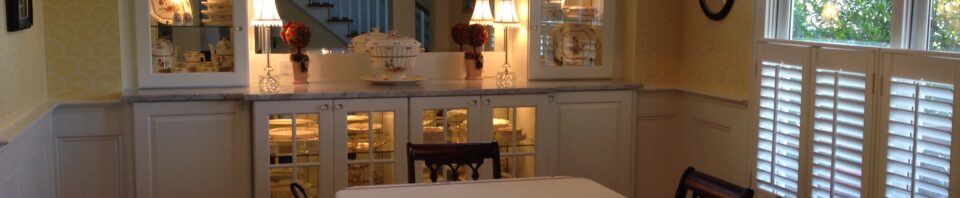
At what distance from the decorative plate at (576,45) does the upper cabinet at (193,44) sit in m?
1.55

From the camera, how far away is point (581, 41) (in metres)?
5.34

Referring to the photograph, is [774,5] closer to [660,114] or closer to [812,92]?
[812,92]

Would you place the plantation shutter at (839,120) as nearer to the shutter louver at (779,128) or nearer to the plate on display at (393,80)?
the shutter louver at (779,128)

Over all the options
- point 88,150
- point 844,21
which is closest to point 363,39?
point 88,150

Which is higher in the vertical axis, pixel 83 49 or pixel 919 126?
pixel 83 49

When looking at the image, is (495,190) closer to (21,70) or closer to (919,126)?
(919,126)

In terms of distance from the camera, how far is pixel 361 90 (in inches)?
188

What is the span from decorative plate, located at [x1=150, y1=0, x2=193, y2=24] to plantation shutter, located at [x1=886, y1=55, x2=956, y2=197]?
2977 millimetres

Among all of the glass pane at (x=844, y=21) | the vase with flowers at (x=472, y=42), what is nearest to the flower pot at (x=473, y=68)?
the vase with flowers at (x=472, y=42)

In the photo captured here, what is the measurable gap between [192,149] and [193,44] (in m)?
0.49

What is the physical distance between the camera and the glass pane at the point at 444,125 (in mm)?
4875

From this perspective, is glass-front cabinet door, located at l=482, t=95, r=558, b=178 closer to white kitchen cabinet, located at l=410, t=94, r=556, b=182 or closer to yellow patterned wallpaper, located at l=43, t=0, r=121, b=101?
white kitchen cabinet, located at l=410, t=94, r=556, b=182

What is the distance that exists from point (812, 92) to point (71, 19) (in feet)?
10.1

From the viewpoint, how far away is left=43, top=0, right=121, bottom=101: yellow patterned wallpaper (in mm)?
4461
